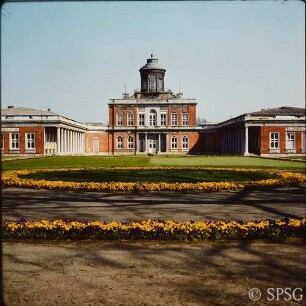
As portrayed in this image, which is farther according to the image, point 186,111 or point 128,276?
point 186,111

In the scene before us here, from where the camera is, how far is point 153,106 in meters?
71.8

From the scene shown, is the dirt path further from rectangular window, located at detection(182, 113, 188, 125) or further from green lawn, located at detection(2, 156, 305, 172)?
rectangular window, located at detection(182, 113, 188, 125)

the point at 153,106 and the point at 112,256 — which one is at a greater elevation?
the point at 153,106

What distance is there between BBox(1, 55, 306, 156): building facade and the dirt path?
4660 cm

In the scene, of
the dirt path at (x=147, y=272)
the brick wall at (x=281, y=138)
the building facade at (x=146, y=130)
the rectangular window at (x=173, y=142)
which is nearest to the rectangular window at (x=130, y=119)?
the building facade at (x=146, y=130)

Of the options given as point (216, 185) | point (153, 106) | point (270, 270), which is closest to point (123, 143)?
point (153, 106)

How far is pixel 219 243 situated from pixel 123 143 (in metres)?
65.4

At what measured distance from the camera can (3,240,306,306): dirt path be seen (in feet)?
15.6

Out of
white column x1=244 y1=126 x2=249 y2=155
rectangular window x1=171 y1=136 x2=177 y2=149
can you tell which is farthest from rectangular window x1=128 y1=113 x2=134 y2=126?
white column x1=244 y1=126 x2=249 y2=155

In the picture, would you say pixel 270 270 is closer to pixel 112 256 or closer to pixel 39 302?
pixel 112 256

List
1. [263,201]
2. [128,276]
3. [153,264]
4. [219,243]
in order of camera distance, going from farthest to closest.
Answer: [263,201] < [219,243] < [153,264] < [128,276]

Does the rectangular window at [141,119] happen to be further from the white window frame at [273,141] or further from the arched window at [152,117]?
the white window frame at [273,141]

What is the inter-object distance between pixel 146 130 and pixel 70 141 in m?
15.6

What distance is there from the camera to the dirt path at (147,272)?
4.77 meters
